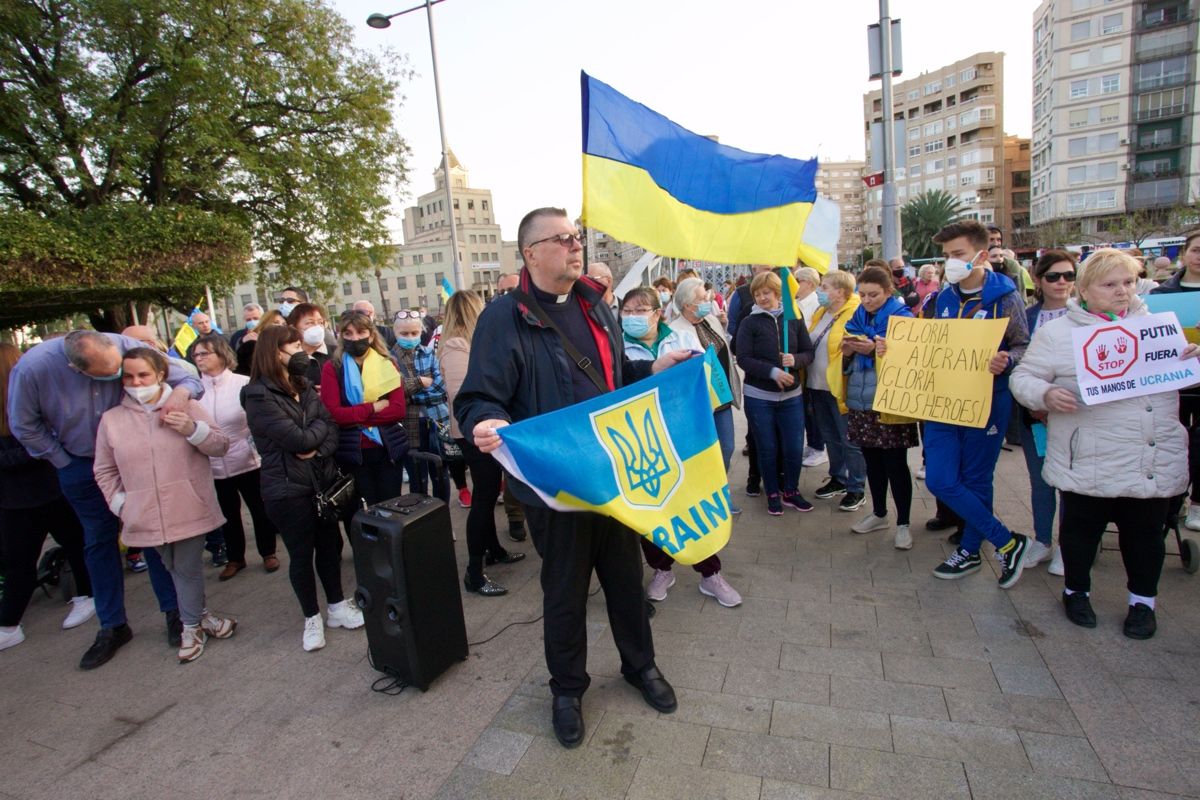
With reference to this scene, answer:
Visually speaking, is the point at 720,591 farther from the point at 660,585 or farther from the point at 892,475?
the point at 892,475

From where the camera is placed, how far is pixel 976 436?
383 centimetres

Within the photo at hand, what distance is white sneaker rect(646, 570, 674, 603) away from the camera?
3.87m

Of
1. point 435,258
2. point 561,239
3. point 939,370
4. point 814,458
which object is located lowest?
point 814,458

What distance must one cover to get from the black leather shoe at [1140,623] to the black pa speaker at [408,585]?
340 centimetres

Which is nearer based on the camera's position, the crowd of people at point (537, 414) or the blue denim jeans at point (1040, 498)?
the crowd of people at point (537, 414)

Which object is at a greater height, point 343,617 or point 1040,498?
point 1040,498

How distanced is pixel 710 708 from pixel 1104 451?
2283mm

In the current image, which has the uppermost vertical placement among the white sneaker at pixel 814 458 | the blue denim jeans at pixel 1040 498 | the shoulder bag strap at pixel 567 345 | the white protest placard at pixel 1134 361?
the shoulder bag strap at pixel 567 345

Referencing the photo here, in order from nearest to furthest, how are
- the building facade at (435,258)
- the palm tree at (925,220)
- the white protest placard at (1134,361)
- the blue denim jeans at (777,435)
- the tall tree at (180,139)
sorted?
the white protest placard at (1134,361) → the blue denim jeans at (777,435) → the tall tree at (180,139) → the palm tree at (925,220) → the building facade at (435,258)

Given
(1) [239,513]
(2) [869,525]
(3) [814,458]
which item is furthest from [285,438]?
(3) [814,458]

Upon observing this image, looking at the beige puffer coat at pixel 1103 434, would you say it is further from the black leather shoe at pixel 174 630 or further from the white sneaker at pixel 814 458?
the black leather shoe at pixel 174 630

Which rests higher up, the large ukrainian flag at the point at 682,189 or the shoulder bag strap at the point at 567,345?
the large ukrainian flag at the point at 682,189

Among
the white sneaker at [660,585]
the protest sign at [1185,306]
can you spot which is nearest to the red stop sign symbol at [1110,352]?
the protest sign at [1185,306]

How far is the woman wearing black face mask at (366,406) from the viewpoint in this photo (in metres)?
4.17
